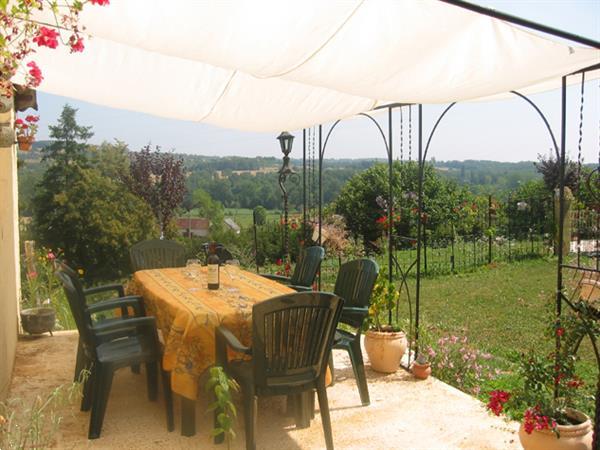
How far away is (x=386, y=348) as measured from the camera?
4383 millimetres

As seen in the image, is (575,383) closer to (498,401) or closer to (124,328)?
(498,401)

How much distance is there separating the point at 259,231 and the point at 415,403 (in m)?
8.17

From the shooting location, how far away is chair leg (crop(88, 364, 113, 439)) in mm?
3289

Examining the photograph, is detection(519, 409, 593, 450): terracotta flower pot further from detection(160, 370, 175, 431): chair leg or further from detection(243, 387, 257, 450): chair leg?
detection(160, 370, 175, 431): chair leg

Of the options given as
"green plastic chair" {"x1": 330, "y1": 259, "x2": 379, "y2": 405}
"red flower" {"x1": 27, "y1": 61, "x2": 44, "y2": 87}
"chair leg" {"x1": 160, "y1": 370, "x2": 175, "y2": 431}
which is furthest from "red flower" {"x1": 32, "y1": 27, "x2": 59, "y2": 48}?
"green plastic chair" {"x1": 330, "y1": 259, "x2": 379, "y2": 405}

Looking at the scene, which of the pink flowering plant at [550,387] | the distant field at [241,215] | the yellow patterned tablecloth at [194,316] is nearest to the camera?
the pink flowering plant at [550,387]

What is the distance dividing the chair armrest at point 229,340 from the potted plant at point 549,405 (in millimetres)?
1309

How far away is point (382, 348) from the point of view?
4.39 m

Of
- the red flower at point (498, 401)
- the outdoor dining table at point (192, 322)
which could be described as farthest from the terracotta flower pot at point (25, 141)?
the red flower at point (498, 401)

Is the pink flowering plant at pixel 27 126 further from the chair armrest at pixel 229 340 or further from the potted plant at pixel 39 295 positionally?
the chair armrest at pixel 229 340

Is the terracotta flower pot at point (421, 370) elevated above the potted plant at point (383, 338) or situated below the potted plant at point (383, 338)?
below

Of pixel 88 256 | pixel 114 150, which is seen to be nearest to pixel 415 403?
pixel 88 256

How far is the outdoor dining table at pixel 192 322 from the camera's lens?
317 centimetres

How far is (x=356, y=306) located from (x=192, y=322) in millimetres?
1392
